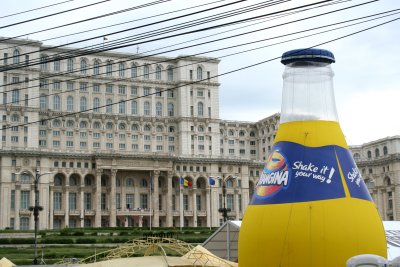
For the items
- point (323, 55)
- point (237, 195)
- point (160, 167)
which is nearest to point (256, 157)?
point (237, 195)

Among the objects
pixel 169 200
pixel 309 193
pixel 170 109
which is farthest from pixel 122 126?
pixel 309 193

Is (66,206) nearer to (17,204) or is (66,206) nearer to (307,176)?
(17,204)

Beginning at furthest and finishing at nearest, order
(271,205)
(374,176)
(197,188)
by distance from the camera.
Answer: (374,176), (197,188), (271,205)

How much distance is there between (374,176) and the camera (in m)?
136

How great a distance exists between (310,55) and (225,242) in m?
12.7

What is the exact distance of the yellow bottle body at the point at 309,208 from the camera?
10.0 m

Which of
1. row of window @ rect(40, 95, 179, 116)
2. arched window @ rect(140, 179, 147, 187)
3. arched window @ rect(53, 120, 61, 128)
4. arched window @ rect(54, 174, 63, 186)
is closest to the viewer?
arched window @ rect(54, 174, 63, 186)

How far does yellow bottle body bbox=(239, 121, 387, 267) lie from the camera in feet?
32.9

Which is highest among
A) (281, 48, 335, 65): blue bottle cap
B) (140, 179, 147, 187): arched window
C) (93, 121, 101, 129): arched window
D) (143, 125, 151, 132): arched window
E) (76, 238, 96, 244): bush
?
(93, 121, 101, 129): arched window

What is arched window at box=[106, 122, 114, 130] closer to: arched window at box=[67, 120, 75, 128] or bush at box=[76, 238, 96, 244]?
arched window at box=[67, 120, 75, 128]

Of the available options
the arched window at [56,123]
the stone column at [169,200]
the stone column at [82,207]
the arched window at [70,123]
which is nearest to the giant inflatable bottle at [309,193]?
the stone column at [82,207]

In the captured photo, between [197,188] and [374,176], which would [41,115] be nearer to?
[197,188]

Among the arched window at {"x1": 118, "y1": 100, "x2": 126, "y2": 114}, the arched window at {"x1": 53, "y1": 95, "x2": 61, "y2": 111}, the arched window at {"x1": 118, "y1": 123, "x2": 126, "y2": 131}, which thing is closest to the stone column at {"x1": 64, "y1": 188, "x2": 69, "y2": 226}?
the arched window at {"x1": 53, "y1": 95, "x2": 61, "y2": 111}

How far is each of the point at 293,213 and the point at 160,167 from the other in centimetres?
10983
